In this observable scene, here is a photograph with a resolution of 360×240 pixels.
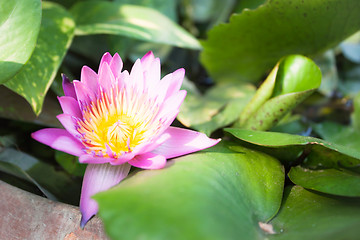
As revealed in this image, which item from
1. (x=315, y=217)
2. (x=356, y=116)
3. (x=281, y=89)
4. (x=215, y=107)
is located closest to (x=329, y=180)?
(x=315, y=217)

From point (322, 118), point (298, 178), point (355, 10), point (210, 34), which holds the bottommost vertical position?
point (322, 118)

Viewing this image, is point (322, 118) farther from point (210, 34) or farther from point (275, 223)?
point (275, 223)

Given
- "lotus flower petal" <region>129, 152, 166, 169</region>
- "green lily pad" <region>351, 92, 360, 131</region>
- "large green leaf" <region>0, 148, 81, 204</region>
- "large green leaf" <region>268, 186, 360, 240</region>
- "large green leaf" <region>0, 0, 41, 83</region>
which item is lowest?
"large green leaf" <region>0, 148, 81, 204</region>

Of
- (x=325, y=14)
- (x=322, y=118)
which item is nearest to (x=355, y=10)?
(x=325, y=14)

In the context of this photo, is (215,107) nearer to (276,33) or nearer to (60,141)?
(276,33)

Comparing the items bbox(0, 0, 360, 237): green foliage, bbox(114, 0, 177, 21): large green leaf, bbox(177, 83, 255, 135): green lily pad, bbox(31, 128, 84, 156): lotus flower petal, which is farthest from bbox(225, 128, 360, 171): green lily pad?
bbox(114, 0, 177, 21): large green leaf

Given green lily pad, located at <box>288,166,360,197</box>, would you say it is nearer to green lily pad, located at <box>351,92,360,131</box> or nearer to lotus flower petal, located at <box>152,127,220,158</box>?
lotus flower petal, located at <box>152,127,220,158</box>

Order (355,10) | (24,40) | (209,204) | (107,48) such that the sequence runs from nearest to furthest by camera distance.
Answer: (209,204) < (24,40) < (355,10) < (107,48)
